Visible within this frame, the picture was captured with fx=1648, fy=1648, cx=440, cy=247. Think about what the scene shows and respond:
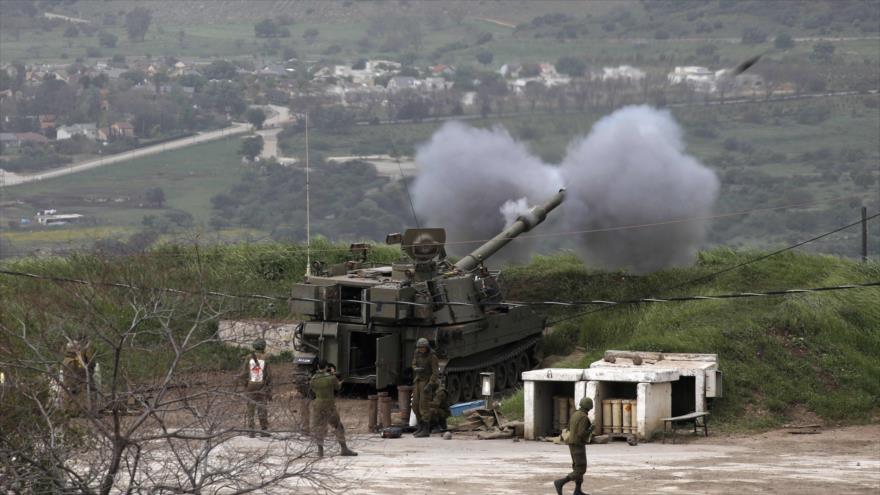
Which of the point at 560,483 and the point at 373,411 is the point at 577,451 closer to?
the point at 560,483

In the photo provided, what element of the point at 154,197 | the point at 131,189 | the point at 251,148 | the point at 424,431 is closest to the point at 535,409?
the point at 424,431

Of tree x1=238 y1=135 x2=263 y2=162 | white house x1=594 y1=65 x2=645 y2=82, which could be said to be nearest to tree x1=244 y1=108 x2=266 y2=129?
tree x1=238 y1=135 x2=263 y2=162

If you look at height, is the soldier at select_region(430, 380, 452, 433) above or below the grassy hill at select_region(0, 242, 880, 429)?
below

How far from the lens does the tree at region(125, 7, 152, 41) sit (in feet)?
410

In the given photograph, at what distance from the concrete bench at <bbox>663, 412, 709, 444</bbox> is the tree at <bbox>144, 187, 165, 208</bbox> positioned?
188 ft

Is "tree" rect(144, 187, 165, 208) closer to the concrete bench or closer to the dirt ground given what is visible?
the dirt ground

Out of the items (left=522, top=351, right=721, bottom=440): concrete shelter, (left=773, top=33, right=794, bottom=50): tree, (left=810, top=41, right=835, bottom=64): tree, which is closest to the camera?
(left=522, top=351, right=721, bottom=440): concrete shelter

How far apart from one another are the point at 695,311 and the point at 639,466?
30.7 feet

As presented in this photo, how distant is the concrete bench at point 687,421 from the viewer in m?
24.0

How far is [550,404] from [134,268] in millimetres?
10768

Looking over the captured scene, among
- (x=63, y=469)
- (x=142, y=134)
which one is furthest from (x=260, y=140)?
(x=63, y=469)

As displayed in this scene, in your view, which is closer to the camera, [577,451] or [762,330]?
[577,451]

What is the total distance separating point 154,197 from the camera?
79.7m

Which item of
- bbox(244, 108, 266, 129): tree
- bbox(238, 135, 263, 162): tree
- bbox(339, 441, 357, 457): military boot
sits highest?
bbox(244, 108, 266, 129): tree
